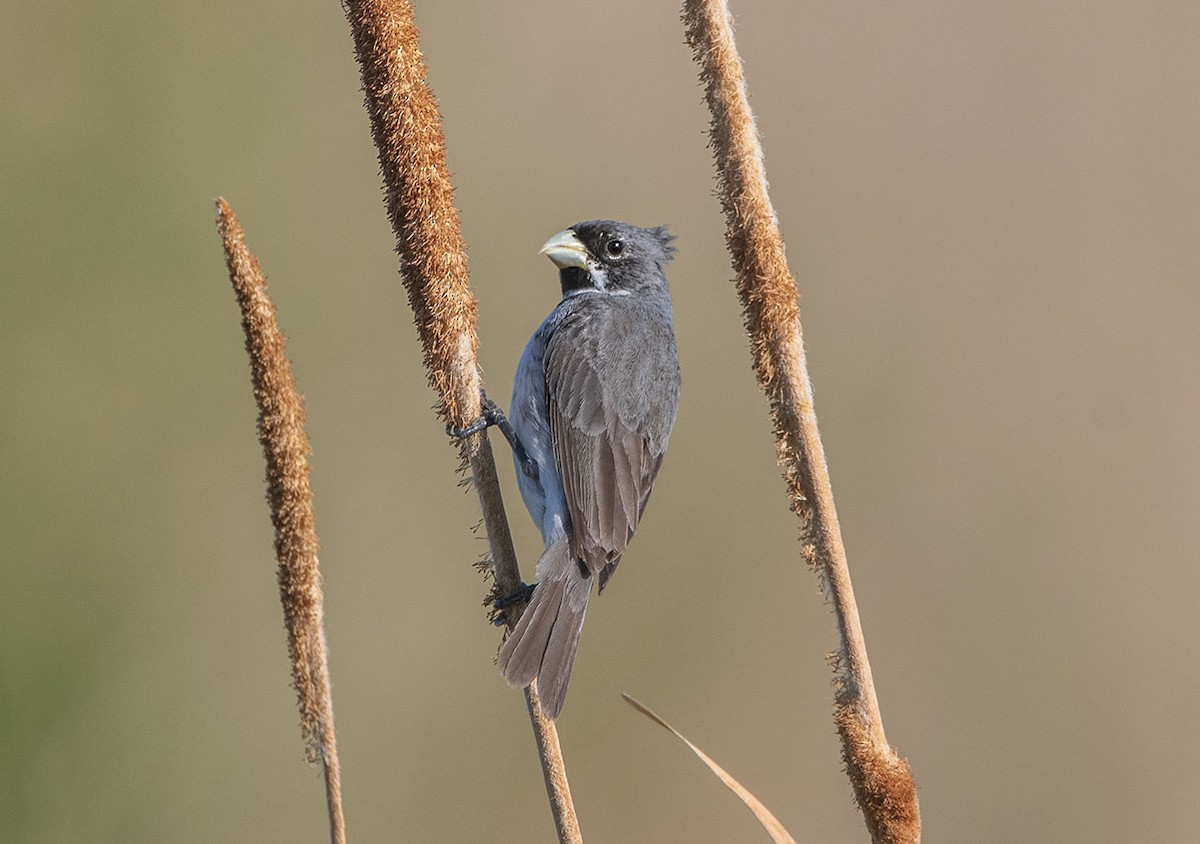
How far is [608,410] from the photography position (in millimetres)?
4016

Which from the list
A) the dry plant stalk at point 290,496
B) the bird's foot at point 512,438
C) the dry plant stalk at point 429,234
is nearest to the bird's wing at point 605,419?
the bird's foot at point 512,438

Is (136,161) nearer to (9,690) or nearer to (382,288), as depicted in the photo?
(382,288)

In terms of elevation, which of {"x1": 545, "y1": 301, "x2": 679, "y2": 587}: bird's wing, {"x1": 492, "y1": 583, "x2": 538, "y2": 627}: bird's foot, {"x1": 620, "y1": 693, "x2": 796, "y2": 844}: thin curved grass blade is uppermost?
{"x1": 545, "y1": 301, "x2": 679, "y2": 587}: bird's wing

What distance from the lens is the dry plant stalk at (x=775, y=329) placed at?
2.06m

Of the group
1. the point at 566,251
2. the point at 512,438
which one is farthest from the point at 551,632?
the point at 566,251

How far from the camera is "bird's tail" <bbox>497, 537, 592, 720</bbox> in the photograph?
3.11 meters

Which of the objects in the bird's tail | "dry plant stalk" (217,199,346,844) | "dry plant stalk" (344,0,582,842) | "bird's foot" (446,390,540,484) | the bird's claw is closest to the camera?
"dry plant stalk" (217,199,346,844)

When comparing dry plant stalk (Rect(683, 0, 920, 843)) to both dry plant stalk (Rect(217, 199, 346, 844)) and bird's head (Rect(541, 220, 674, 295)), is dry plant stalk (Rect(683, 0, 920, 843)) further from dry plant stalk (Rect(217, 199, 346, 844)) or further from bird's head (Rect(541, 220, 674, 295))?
bird's head (Rect(541, 220, 674, 295))

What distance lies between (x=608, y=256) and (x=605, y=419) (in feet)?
2.84

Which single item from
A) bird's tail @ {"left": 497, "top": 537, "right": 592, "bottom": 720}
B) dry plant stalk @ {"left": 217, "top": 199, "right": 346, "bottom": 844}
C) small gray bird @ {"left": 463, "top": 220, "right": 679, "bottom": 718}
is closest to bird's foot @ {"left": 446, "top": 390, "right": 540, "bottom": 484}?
small gray bird @ {"left": 463, "top": 220, "right": 679, "bottom": 718}

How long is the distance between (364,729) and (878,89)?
3707 mm

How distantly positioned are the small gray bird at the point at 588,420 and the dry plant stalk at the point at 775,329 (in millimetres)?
1354

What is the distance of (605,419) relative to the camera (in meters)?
4.00

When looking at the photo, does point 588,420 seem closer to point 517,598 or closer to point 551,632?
point 551,632
